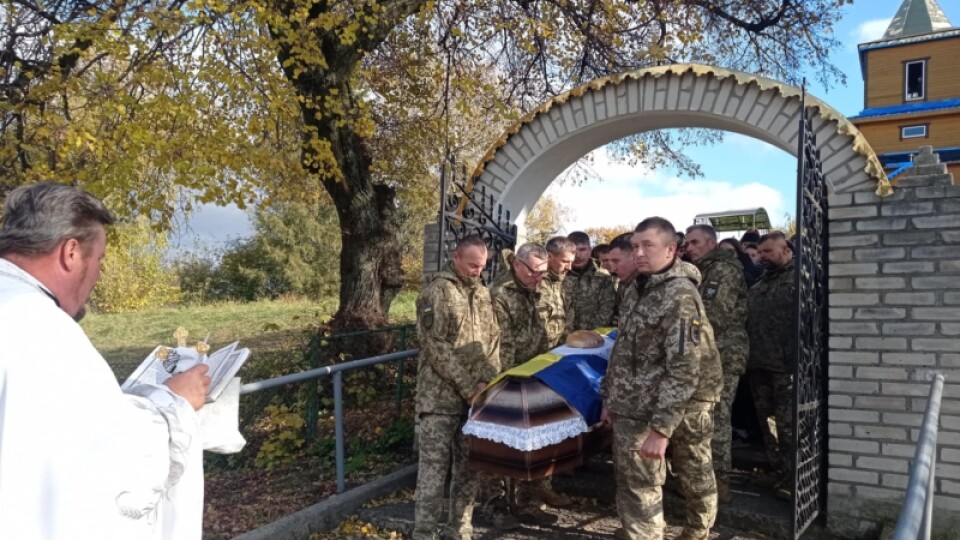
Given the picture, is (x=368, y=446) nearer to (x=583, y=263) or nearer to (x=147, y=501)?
(x=583, y=263)

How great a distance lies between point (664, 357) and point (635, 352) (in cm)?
16

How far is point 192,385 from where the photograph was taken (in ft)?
6.11

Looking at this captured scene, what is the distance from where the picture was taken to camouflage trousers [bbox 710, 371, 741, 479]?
4480mm

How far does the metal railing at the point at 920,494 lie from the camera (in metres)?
1.46

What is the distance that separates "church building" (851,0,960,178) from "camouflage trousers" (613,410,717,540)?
1303 centimetres

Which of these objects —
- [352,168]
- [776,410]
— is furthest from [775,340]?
[352,168]

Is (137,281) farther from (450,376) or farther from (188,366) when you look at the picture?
(188,366)

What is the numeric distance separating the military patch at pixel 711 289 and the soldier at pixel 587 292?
0.90m

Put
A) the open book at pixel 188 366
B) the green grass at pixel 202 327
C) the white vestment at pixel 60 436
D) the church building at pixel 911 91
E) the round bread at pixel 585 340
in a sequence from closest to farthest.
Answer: the white vestment at pixel 60 436 → the open book at pixel 188 366 → the round bread at pixel 585 340 → the green grass at pixel 202 327 → the church building at pixel 911 91

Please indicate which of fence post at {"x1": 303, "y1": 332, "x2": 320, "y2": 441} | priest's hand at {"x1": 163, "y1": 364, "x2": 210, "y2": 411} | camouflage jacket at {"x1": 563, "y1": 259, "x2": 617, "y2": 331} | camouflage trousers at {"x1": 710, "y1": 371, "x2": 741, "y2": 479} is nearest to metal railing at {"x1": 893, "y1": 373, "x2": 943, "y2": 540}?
priest's hand at {"x1": 163, "y1": 364, "x2": 210, "y2": 411}

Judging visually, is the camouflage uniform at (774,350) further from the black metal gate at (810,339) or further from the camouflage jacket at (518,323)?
the camouflage jacket at (518,323)

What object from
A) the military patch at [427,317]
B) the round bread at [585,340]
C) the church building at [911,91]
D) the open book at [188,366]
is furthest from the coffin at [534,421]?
the church building at [911,91]

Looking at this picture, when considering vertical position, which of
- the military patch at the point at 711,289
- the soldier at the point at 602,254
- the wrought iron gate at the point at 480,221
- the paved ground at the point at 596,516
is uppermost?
the wrought iron gate at the point at 480,221

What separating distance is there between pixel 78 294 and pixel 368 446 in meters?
4.78
